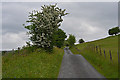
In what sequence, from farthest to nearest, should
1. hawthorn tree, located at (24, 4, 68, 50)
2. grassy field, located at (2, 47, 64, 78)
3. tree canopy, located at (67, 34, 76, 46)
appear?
tree canopy, located at (67, 34, 76, 46), hawthorn tree, located at (24, 4, 68, 50), grassy field, located at (2, 47, 64, 78)

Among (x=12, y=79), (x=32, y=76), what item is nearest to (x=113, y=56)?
(x=32, y=76)

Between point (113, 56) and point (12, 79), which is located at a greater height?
point (113, 56)

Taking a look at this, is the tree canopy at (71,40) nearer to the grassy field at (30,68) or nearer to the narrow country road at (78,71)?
the grassy field at (30,68)

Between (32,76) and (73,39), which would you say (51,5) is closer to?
(32,76)

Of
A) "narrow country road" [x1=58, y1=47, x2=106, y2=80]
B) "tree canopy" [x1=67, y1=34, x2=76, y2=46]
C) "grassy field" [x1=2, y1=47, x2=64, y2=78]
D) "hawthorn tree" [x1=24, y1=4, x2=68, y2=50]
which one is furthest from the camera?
"tree canopy" [x1=67, y1=34, x2=76, y2=46]

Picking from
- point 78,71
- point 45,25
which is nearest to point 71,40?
point 45,25

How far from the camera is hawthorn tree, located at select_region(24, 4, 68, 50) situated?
2273cm

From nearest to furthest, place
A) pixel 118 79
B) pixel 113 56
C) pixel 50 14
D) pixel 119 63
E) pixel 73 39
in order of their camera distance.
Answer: pixel 118 79 → pixel 119 63 → pixel 113 56 → pixel 50 14 → pixel 73 39

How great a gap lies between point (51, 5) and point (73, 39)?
56240mm

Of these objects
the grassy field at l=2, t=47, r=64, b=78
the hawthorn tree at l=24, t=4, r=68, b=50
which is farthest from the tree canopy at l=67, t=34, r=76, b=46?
the grassy field at l=2, t=47, r=64, b=78

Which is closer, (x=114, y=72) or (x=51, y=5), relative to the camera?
(x=114, y=72)

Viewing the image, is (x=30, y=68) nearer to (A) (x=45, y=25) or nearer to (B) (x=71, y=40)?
Answer: (A) (x=45, y=25)

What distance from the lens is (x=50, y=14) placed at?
75.5ft

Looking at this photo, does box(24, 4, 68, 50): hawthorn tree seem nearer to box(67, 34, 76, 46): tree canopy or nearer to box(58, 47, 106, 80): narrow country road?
box(58, 47, 106, 80): narrow country road
